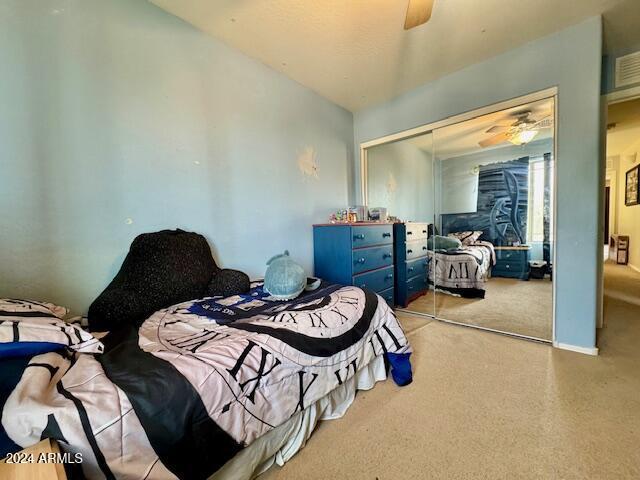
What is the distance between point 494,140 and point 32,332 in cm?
343

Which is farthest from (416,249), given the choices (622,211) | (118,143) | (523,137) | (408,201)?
(622,211)

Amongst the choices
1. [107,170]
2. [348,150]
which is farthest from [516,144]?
[107,170]

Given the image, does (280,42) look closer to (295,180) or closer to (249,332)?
(295,180)

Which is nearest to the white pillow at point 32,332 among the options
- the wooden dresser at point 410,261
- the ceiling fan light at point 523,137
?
the wooden dresser at point 410,261

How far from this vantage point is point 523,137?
2322 millimetres

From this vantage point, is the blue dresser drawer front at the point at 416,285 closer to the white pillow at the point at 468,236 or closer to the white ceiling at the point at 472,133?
the white pillow at the point at 468,236

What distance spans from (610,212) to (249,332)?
8936 mm

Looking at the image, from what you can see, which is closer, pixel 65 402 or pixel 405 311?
pixel 65 402

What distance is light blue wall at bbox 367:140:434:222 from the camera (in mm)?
3328

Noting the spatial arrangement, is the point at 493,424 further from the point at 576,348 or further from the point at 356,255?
the point at 356,255

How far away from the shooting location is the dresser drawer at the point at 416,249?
3103mm

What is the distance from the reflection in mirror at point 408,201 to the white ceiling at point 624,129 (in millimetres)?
2005

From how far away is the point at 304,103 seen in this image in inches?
109

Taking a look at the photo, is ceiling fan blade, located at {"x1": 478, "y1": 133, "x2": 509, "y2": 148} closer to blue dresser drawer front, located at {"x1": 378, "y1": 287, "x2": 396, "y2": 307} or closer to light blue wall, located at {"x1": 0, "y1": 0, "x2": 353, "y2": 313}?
blue dresser drawer front, located at {"x1": 378, "y1": 287, "x2": 396, "y2": 307}
